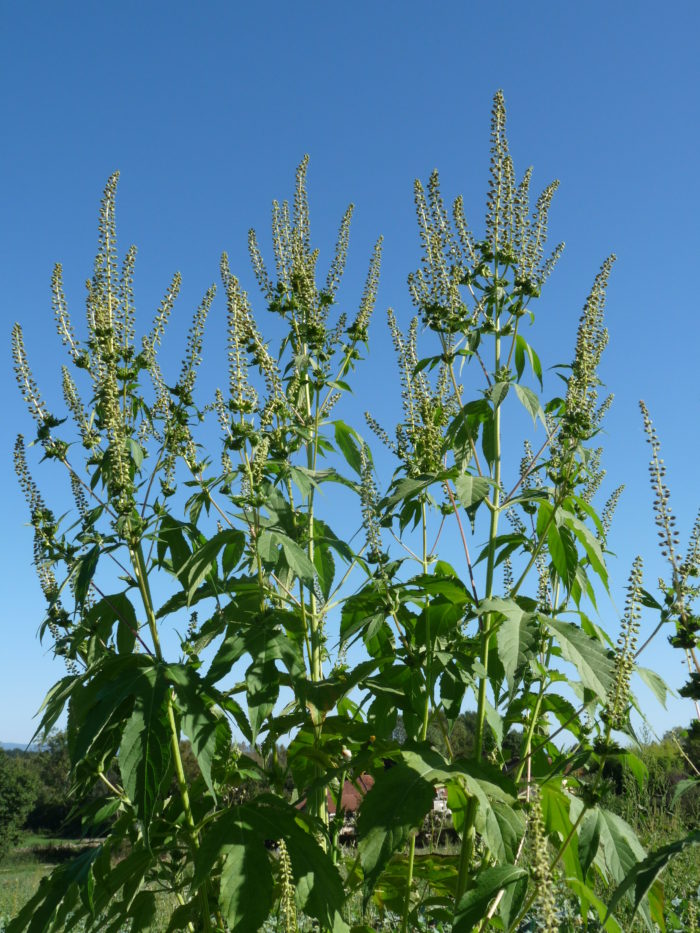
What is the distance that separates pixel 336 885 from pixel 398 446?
6.96 feet

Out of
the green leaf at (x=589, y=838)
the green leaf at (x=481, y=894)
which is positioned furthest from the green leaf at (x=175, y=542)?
the green leaf at (x=589, y=838)

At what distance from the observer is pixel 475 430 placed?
3418 mm

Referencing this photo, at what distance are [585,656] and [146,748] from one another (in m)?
1.51

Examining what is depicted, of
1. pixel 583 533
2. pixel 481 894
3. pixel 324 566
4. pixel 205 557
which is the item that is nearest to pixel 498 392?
pixel 583 533

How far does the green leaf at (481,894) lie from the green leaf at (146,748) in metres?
1.04

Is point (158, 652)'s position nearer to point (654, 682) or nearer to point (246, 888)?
point (246, 888)

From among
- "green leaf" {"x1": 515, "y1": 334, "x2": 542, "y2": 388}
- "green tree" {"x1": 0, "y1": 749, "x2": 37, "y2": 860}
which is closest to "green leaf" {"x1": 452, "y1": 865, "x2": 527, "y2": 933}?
"green leaf" {"x1": 515, "y1": 334, "x2": 542, "y2": 388}

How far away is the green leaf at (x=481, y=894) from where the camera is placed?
2.37 metres

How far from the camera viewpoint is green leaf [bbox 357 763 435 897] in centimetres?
238

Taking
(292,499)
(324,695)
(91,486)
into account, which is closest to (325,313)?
(292,499)

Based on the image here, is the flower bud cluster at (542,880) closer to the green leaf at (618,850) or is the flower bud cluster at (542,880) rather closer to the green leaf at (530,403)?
the green leaf at (618,850)

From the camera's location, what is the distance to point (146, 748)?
8.60ft

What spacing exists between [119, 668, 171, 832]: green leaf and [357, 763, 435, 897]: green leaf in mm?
710

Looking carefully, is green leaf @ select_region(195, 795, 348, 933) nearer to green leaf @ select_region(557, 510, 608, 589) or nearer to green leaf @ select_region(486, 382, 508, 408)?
green leaf @ select_region(557, 510, 608, 589)
